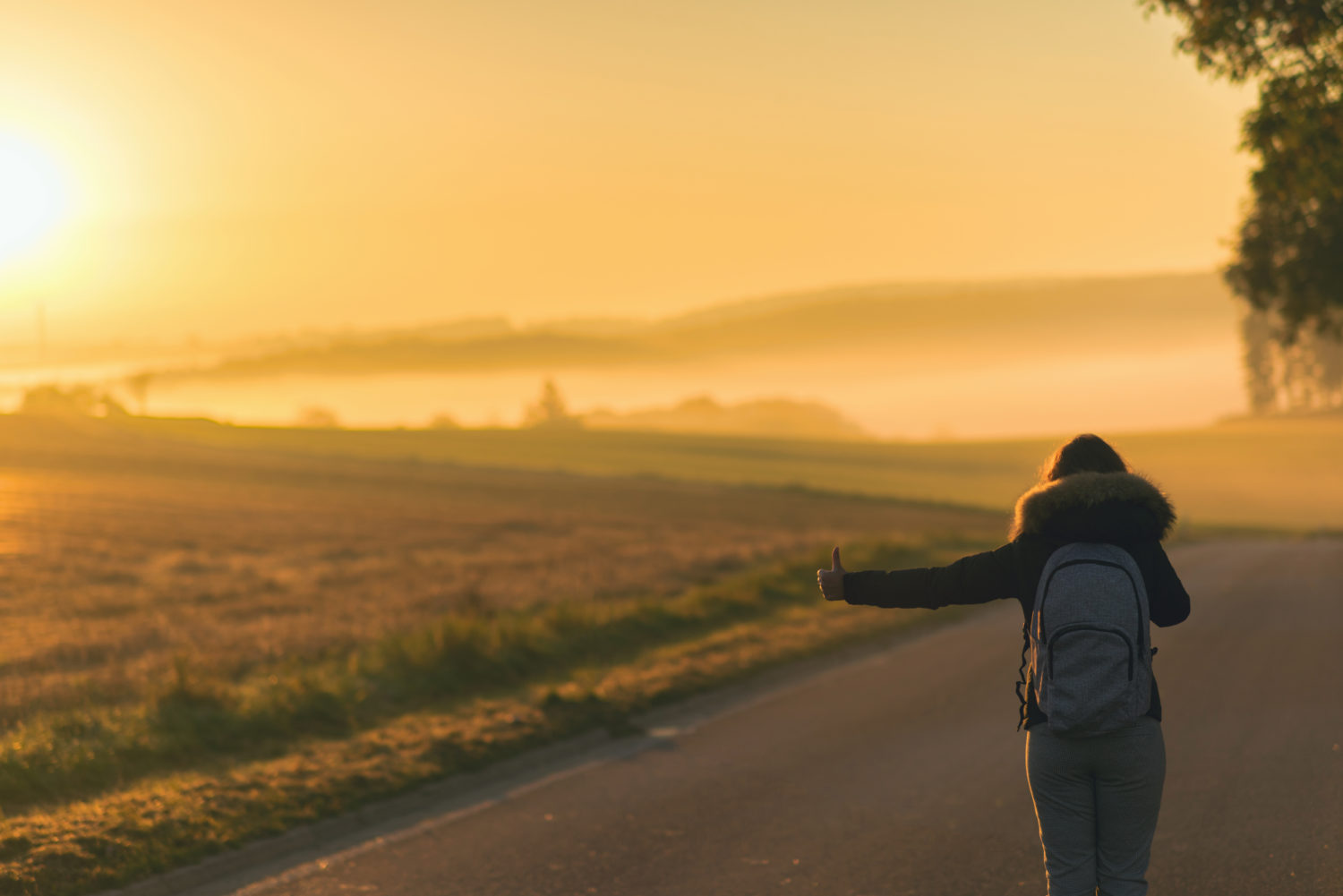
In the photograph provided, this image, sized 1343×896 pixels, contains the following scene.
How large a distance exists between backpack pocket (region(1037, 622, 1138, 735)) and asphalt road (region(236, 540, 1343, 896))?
2.59 m

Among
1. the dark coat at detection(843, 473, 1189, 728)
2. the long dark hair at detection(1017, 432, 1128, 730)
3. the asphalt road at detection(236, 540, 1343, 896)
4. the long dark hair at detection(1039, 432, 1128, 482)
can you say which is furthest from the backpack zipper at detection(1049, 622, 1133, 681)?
the asphalt road at detection(236, 540, 1343, 896)

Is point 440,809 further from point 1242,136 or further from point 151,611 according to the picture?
point 1242,136

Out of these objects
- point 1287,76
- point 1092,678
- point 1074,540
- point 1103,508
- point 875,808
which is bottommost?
point 875,808

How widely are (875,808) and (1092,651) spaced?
Answer: 431 cm

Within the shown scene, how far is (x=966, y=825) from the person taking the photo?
7590 millimetres

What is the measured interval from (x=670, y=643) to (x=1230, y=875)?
10256 millimetres

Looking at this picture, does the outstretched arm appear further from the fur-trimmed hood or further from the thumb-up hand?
the fur-trimmed hood

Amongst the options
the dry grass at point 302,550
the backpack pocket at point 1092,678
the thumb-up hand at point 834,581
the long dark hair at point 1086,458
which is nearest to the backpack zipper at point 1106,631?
the backpack pocket at point 1092,678

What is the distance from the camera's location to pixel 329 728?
36.1 feet

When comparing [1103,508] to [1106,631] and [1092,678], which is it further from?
[1092,678]

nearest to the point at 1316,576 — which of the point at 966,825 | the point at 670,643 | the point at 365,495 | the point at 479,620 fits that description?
the point at 670,643

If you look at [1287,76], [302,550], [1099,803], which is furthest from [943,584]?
[302,550]

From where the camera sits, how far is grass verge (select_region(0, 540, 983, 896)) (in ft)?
25.0

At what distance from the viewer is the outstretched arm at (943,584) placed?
4.43 metres
